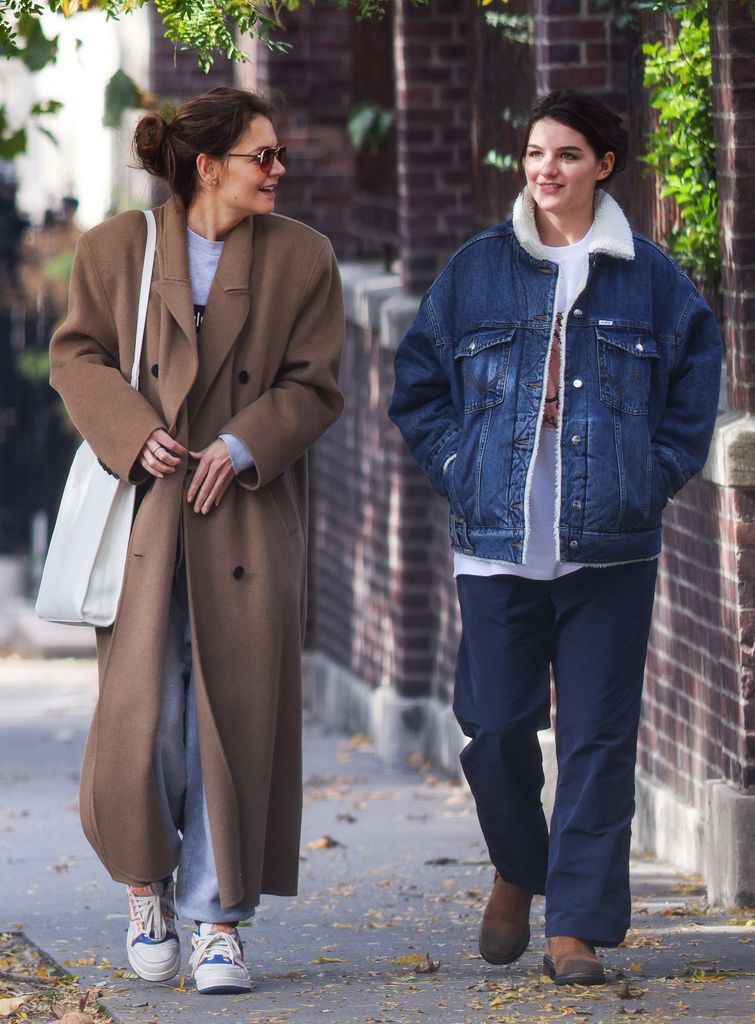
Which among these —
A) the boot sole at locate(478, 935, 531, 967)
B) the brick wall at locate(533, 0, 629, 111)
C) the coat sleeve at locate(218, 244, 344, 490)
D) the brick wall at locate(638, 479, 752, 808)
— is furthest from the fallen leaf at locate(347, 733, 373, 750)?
the coat sleeve at locate(218, 244, 344, 490)

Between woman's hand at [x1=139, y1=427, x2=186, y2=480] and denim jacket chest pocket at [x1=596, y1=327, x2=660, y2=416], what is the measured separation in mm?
1016

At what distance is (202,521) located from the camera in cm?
512

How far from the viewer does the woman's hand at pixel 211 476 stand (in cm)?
505

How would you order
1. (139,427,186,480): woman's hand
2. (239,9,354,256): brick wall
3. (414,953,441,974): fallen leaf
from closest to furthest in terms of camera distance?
1. (139,427,186,480): woman's hand
2. (414,953,441,974): fallen leaf
3. (239,9,354,256): brick wall

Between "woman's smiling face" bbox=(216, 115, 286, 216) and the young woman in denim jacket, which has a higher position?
"woman's smiling face" bbox=(216, 115, 286, 216)

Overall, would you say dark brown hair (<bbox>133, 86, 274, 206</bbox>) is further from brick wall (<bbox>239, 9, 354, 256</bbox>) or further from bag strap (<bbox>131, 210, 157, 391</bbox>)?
brick wall (<bbox>239, 9, 354, 256</bbox>)

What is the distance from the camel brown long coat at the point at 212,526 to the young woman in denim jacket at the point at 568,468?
39cm

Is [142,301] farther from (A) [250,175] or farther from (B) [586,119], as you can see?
(B) [586,119]

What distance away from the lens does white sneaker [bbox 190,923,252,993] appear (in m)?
5.04

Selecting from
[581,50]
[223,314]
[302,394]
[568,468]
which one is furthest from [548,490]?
[581,50]

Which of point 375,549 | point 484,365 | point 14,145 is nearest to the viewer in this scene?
point 484,365

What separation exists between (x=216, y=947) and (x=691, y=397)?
1706mm

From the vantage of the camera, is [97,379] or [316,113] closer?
[97,379]

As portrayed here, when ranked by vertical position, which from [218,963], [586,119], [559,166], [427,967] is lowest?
[427,967]
